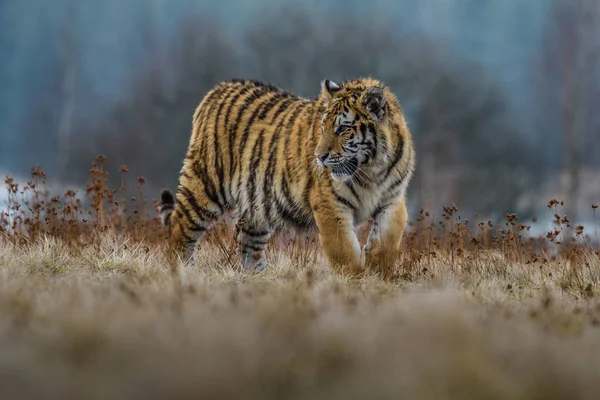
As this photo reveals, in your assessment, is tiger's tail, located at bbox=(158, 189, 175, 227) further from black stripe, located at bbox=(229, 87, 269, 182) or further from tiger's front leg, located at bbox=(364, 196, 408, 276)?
tiger's front leg, located at bbox=(364, 196, 408, 276)

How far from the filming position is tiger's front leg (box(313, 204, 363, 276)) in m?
5.27

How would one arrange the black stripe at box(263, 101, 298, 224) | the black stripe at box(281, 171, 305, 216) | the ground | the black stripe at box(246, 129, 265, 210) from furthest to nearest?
the black stripe at box(246, 129, 265, 210) → the black stripe at box(263, 101, 298, 224) → the black stripe at box(281, 171, 305, 216) → the ground

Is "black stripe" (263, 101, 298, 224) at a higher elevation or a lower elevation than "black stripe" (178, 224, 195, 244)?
higher

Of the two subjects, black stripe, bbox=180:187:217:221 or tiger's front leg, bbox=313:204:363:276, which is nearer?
tiger's front leg, bbox=313:204:363:276

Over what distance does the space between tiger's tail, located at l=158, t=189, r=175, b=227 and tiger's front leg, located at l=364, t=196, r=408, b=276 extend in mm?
2360

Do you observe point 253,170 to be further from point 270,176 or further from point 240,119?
point 240,119

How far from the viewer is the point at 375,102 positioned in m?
5.27

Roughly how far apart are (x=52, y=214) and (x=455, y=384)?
17.6ft

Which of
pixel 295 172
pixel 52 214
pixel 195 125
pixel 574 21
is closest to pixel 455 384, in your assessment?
pixel 295 172

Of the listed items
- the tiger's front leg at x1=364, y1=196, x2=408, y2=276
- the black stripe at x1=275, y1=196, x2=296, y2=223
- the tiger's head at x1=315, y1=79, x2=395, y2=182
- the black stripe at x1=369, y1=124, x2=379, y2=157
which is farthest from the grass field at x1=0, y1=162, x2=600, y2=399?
the black stripe at x1=275, y1=196, x2=296, y2=223

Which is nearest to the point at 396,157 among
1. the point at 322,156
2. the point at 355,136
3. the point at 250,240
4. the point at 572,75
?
the point at 355,136

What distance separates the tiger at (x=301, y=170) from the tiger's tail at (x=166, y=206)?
0.01 meters

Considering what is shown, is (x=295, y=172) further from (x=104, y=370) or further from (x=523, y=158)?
(x=523, y=158)

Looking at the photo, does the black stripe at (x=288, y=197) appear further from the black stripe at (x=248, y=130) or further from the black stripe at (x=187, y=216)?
the black stripe at (x=187, y=216)
